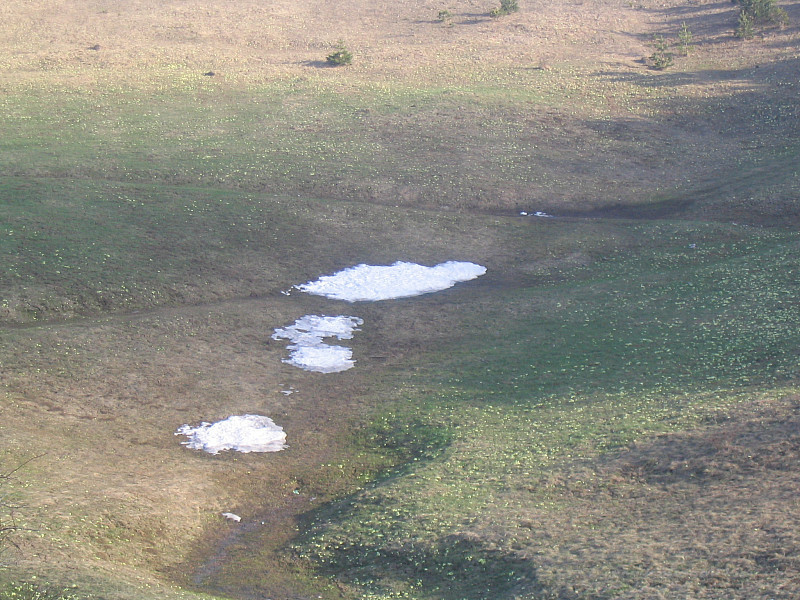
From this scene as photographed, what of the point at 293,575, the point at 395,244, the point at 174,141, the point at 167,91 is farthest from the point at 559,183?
the point at 293,575

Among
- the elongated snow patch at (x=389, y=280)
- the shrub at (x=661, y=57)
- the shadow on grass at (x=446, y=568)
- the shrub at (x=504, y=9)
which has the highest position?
the shrub at (x=504, y=9)

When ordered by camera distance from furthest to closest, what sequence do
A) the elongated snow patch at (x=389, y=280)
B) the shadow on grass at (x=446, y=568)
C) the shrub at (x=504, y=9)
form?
the shrub at (x=504, y=9) → the elongated snow patch at (x=389, y=280) → the shadow on grass at (x=446, y=568)

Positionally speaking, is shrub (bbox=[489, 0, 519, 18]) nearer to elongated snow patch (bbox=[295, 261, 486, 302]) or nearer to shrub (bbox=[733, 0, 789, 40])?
shrub (bbox=[733, 0, 789, 40])

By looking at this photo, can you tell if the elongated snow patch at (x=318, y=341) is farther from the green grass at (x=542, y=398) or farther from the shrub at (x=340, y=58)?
the shrub at (x=340, y=58)

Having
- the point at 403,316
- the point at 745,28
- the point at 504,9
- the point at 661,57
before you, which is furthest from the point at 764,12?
the point at 403,316

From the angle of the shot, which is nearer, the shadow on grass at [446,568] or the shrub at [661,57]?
the shadow on grass at [446,568]

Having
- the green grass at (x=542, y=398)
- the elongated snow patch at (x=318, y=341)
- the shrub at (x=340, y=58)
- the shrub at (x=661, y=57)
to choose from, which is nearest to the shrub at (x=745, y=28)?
the shrub at (x=661, y=57)

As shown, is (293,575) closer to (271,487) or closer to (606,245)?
(271,487)

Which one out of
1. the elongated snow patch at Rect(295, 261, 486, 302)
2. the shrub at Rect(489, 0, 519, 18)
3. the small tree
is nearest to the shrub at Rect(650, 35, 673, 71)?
the small tree
